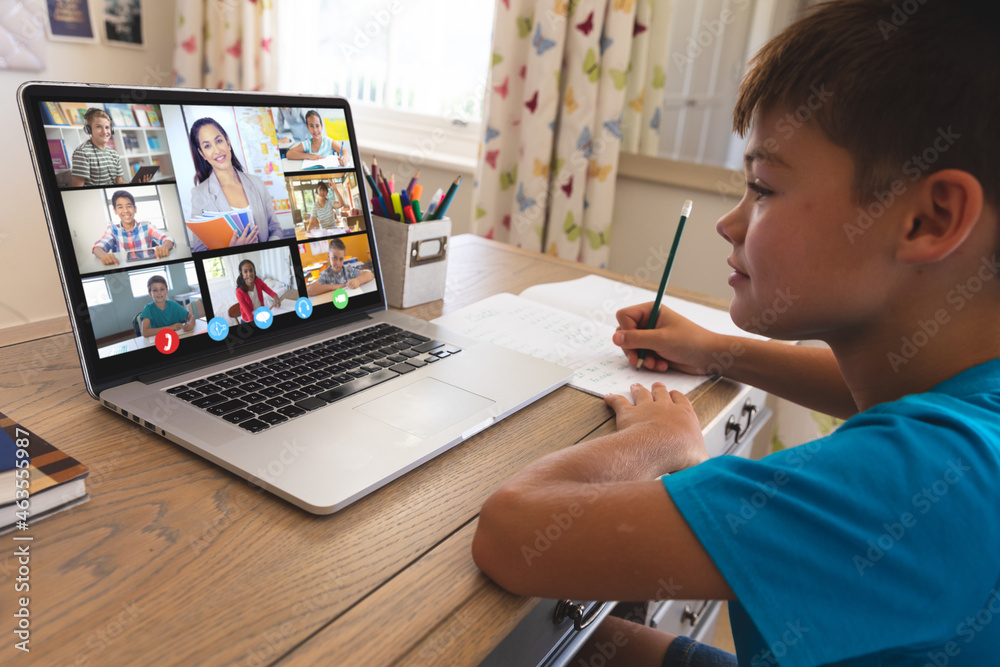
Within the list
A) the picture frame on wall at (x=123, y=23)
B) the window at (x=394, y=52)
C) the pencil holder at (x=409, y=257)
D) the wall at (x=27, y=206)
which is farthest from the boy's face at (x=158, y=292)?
the picture frame on wall at (x=123, y=23)

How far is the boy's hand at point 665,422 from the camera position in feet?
2.13

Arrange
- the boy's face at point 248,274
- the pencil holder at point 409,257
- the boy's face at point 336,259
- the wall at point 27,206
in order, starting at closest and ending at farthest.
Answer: the boy's face at point 248,274
the boy's face at point 336,259
the pencil holder at point 409,257
the wall at point 27,206

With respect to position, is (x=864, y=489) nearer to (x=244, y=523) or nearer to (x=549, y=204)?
(x=244, y=523)

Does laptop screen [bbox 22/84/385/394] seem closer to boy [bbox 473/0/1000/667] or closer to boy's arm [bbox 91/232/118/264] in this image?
boy's arm [bbox 91/232/118/264]

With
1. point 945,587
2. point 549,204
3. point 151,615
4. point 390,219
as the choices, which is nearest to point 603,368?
point 390,219

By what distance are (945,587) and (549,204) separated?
165cm

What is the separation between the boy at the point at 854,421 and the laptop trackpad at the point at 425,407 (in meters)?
0.12

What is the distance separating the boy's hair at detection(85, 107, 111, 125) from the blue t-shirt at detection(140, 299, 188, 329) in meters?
0.17

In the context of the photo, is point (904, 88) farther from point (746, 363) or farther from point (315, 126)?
point (315, 126)

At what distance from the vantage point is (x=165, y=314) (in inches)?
26.5

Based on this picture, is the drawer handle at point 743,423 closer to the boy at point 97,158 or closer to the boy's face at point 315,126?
the boy's face at point 315,126

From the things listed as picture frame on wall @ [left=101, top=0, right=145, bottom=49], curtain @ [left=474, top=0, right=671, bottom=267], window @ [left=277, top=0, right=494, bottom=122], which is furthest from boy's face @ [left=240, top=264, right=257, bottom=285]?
picture frame on wall @ [left=101, top=0, right=145, bottom=49]

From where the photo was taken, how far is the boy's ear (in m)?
0.48

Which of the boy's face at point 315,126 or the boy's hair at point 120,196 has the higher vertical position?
the boy's face at point 315,126
